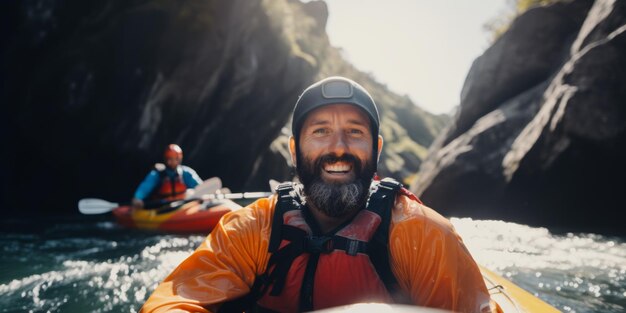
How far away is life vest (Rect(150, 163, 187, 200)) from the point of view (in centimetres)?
918

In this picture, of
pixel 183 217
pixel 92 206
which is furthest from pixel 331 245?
pixel 92 206

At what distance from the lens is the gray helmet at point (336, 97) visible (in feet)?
7.59

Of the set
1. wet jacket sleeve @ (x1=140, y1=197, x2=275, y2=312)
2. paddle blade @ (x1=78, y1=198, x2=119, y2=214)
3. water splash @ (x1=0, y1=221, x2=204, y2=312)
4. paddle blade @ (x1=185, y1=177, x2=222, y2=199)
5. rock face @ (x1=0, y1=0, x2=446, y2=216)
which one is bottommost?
water splash @ (x1=0, y1=221, x2=204, y2=312)

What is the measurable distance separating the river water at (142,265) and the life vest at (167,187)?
1.04m

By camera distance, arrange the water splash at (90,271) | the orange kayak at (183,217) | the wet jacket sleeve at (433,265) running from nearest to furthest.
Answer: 1. the wet jacket sleeve at (433,265)
2. the water splash at (90,271)
3. the orange kayak at (183,217)

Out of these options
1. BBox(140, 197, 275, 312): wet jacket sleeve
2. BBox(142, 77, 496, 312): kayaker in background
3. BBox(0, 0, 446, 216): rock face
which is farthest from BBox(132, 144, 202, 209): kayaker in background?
BBox(140, 197, 275, 312): wet jacket sleeve

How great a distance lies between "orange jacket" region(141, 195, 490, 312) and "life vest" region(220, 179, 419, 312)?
61 mm

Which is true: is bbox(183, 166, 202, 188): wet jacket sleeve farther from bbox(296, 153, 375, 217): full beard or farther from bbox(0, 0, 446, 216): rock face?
bbox(296, 153, 375, 217): full beard

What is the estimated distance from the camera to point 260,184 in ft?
79.3

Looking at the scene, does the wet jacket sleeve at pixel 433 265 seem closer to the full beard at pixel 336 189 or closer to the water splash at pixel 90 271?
the full beard at pixel 336 189

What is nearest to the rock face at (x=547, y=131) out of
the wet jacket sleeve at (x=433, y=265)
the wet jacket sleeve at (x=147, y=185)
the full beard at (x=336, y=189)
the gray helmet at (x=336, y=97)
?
the gray helmet at (x=336, y=97)

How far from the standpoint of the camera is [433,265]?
5.97 feet

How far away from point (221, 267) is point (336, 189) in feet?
Result: 2.46

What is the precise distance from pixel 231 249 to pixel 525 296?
92.1 inches
